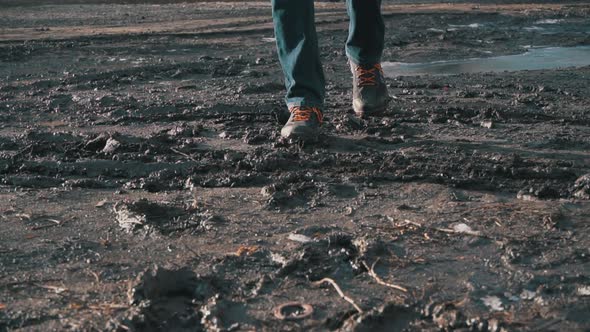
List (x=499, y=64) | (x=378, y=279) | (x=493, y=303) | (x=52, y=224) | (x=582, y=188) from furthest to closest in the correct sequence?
(x=499, y=64)
(x=582, y=188)
(x=52, y=224)
(x=378, y=279)
(x=493, y=303)

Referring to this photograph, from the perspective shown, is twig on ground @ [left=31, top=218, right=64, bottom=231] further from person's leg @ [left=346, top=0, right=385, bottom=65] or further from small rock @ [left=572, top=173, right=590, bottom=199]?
person's leg @ [left=346, top=0, right=385, bottom=65]

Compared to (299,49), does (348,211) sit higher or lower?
lower

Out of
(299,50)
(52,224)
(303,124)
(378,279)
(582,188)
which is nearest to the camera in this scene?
(378,279)

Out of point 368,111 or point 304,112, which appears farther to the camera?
point 368,111

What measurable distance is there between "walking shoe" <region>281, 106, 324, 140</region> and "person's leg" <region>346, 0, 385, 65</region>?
654 mm

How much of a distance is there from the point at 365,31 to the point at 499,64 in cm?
335

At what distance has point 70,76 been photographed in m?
6.71

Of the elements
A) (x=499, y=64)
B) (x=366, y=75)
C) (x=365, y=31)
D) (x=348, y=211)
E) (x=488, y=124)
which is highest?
(x=365, y=31)

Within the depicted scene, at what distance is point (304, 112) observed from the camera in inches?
159

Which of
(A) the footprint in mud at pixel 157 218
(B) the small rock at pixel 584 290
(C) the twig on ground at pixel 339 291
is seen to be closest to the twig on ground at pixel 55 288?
(A) the footprint in mud at pixel 157 218

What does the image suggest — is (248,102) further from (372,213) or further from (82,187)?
(372,213)

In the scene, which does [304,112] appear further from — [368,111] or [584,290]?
[584,290]

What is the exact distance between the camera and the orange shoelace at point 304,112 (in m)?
4.02

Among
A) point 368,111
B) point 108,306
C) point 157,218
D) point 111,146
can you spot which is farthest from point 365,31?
point 108,306
